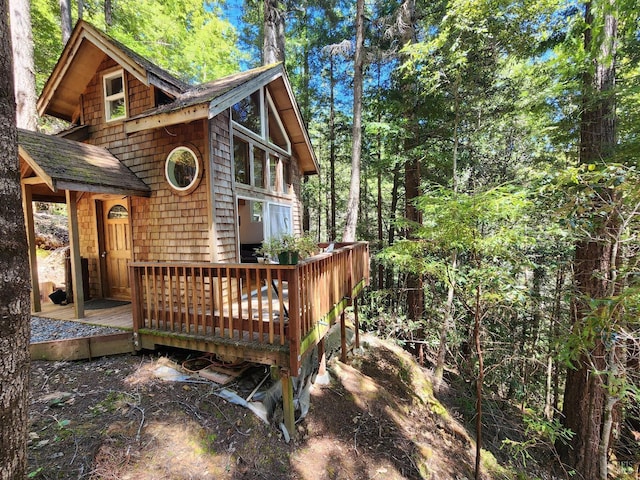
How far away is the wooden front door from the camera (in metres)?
6.63

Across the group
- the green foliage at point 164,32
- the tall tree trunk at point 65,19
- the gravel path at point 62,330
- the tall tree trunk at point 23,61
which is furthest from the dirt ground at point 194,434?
the green foliage at point 164,32

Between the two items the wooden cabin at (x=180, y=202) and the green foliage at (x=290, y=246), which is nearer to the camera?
the wooden cabin at (x=180, y=202)

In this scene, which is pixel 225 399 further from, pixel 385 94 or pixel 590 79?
pixel 385 94

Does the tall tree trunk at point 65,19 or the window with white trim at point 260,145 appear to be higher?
the tall tree trunk at point 65,19

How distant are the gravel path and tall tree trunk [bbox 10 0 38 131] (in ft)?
21.1

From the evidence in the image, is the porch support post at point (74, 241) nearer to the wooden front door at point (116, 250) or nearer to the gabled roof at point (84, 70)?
the wooden front door at point (116, 250)

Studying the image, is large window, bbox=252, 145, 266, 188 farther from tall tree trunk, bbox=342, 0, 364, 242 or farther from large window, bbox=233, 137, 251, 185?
tall tree trunk, bbox=342, 0, 364, 242

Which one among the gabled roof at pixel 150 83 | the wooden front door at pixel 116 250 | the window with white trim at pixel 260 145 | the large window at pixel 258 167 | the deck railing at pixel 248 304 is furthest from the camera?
the large window at pixel 258 167

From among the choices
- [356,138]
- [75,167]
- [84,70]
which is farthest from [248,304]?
[356,138]

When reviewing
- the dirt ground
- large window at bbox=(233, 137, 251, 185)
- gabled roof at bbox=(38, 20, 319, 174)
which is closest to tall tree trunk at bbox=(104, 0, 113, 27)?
gabled roof at bbox=(38, 20, 319, 174)

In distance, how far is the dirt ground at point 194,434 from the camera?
8.97ft

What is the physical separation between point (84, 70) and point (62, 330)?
5.99 meters

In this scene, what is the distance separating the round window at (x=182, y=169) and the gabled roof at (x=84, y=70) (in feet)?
4.65

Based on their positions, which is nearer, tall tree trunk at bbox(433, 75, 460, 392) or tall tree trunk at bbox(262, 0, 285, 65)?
tall tree trunk at bbox(433, 75, 460, 392)
